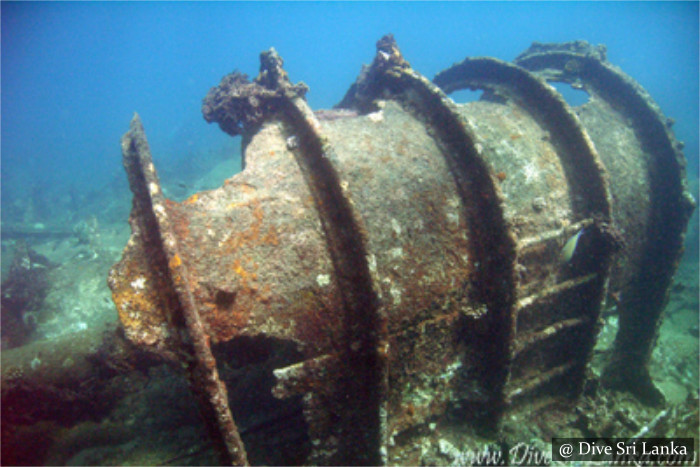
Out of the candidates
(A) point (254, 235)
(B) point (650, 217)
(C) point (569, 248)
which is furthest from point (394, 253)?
(B) point (650, 217)

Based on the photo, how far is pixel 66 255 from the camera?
12672 millimetres

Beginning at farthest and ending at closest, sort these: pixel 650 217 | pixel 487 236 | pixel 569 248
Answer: pixel 650 217 < pixel 569 248 < pixel 487 236

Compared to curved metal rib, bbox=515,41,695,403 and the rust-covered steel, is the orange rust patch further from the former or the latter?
curved metal rib, bbox=515,41,695,403

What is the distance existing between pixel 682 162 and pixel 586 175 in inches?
67.5

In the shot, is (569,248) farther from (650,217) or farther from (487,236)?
(650,217)

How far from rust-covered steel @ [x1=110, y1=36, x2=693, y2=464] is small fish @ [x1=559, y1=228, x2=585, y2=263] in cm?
3

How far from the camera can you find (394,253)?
8.46ft

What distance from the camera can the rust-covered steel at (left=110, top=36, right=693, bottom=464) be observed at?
7.44ft

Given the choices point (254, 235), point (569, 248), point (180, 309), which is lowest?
point (569, 248)

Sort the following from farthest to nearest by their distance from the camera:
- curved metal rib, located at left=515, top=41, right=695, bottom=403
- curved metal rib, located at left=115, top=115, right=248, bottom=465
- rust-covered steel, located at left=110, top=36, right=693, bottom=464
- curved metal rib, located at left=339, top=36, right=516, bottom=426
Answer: curved metal rib, located at left=515, top=41, right=695, bottom=403 → curved metal rib, located at left=339, top=36, right=516, bottom=426 → rust-covered steel, located at left=110, top=36, right=693, bottom=464 → curved metal rib, located at left=115, top=115, right=248, bottom=465

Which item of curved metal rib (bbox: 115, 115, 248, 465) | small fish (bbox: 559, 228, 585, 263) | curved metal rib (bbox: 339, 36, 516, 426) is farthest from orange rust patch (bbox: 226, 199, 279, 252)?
small fish (bbox: 559, 228, 585, 263)

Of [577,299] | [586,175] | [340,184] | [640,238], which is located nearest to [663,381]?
[640,238]

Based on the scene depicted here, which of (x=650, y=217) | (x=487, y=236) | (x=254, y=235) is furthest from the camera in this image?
(x=650, y=217)

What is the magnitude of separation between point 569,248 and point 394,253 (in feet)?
5.96
